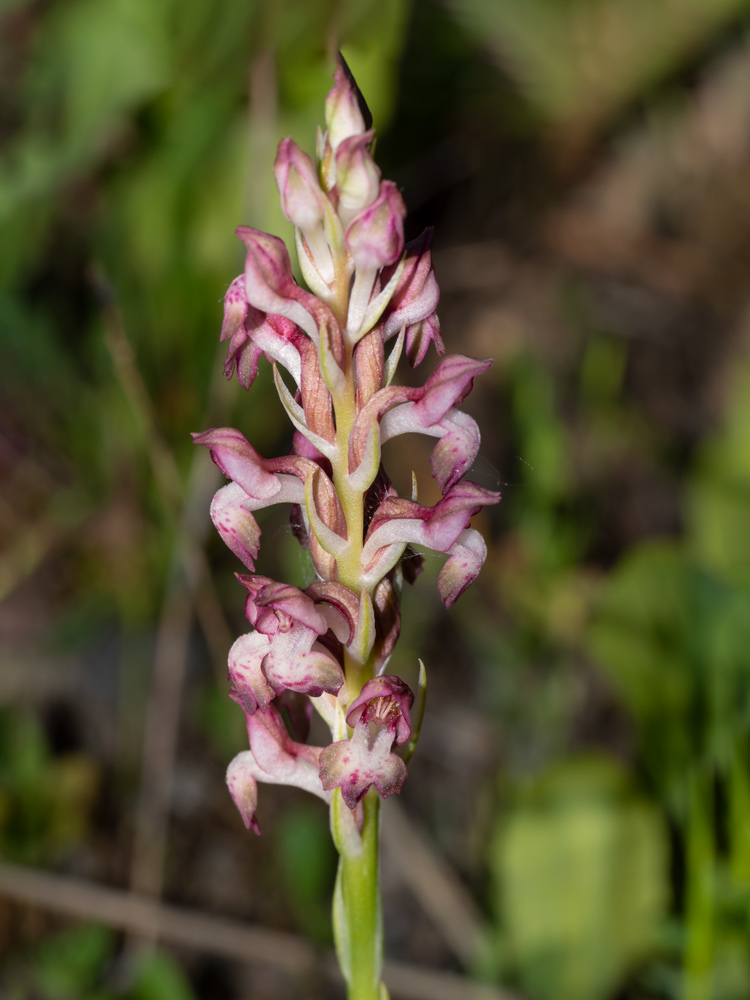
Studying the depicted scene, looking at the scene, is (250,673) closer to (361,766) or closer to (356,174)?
(361,766)

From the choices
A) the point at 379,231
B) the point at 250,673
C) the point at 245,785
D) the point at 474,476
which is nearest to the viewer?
the point at 379,231

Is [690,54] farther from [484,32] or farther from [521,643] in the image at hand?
[521,643]

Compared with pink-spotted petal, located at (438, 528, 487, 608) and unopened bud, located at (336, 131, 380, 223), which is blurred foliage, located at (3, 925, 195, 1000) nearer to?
pink-spotted petal, located at (438, 528, 487, 608)

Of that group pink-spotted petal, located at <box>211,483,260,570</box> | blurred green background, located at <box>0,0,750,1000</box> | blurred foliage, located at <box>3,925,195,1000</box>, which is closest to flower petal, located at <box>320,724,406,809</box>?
pink-spotted petal, located at <box>211,483,260,570</box>

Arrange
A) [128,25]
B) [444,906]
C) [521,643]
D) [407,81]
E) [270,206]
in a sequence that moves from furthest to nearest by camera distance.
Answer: [407,81] < [270,206] < [521,643] < [128,25] < [444,906]

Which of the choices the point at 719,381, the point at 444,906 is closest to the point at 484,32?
the point at 719,381

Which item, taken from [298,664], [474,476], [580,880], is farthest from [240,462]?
[474,476]
